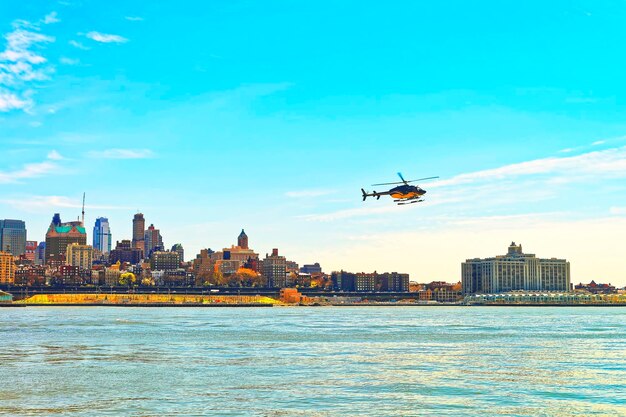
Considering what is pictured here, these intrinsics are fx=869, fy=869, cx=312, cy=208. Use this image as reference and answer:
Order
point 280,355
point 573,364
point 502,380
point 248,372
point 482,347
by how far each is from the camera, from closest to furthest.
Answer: point 502,380 < point 248,372 < point 573,364 < point 280,355 < point 482,347

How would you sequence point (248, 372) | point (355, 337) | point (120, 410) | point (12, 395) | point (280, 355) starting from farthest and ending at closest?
point (355, 337) < point (280, 355) < point (248, 372) < point (12, 395) < point (120, 410)

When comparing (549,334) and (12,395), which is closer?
(12,395)

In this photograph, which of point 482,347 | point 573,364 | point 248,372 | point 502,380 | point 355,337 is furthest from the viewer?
point 355,337

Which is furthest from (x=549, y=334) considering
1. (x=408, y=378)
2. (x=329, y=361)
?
(x=408, y=378)

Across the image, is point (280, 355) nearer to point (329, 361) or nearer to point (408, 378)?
point (329, 361)

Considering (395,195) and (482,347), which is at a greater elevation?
(395,195)

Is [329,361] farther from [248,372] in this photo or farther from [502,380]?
[502,380]

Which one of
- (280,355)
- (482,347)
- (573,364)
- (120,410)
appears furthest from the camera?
(482,347)

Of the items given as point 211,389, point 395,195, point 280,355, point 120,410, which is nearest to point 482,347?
point 395,195

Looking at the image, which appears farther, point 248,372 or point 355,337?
point 355,337

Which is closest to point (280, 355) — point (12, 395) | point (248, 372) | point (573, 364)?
point (248, 372)
